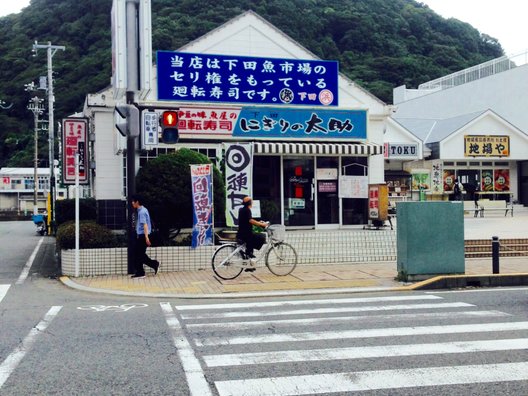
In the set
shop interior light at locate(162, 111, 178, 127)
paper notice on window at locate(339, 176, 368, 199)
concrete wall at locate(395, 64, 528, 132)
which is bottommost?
paper notice on window at locate(339, 176, 368, 199)

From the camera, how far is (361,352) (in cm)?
635

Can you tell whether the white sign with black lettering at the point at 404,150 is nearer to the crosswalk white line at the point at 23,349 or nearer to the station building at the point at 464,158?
the station building at the point at 464,158

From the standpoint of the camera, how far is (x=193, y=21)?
50.7 meters

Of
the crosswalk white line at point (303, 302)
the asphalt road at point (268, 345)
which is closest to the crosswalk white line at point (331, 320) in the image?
the asphalt road at point (268, 345)

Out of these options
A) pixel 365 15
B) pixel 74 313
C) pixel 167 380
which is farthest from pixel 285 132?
pixel 365 15

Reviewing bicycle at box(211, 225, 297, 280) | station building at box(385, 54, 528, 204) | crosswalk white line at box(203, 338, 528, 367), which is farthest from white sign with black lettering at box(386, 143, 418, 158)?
crosswalk white line at box(203, 338, 528, 367)

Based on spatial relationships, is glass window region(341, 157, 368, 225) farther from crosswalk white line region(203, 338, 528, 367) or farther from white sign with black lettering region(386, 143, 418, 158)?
crosswalk white line region(203, 338, 528, 367)

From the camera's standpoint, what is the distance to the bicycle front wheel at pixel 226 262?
39.4ft

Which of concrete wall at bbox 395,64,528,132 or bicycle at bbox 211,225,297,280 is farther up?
concrete wall at bbox 395,64,528,132

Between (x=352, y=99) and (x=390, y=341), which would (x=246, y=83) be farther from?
(x=390, y=341)

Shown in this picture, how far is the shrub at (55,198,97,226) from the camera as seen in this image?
1991cm

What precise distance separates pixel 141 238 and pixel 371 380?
7905mm

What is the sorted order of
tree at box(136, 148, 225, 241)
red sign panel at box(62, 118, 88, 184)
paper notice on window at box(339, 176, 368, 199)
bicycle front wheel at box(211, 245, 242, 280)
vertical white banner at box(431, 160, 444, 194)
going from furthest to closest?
1. vertical white banner at box(431, 160, 444, 194)
2. paper notice on window at box(339, 176, 368, 199)
3. red sign panel at box(62, 118, 88, 184)
4. tree at box(136, 148, 225, 241)
5. bicycle front wheel at box(211, 245, 242, 280)

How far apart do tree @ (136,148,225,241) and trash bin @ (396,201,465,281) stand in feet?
16.5
